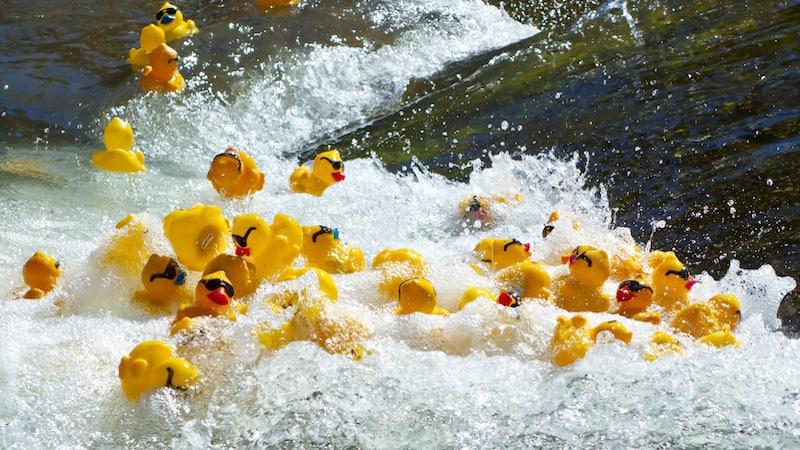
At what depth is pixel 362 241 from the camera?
3.85 m

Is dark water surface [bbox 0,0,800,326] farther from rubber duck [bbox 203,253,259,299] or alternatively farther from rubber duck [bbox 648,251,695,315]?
rubber duck [bbox 203,253,259,299]

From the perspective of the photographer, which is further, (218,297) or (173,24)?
(173,24)

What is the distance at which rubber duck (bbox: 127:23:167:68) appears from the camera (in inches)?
208

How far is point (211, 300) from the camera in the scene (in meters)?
2.79

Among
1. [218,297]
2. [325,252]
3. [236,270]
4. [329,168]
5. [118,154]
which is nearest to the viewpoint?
[218,297]

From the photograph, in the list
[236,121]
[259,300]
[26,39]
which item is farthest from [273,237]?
[26,39]

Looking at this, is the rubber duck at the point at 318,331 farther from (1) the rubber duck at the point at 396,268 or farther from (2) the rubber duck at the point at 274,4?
(2) the rubber duck at the point at 274,4

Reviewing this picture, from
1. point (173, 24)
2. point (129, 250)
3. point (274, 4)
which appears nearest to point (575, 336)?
point (129, 250)

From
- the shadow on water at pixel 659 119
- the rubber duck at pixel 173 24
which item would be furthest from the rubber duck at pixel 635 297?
the rubber duck at pixel 173 24

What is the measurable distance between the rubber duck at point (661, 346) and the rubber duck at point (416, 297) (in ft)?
2.16

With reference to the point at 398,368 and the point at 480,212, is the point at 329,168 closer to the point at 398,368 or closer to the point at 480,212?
the point at 480,212

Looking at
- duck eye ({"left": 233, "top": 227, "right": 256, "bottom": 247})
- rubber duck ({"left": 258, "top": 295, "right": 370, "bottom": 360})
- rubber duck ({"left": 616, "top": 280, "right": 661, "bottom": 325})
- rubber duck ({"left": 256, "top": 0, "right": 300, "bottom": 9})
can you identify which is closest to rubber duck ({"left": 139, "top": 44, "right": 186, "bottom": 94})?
rubber duck ({"left": 256, "top": 0, "right": 300, "bottom": 9})

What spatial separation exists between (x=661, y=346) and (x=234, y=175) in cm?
198

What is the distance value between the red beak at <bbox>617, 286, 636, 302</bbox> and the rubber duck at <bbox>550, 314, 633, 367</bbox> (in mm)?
298
